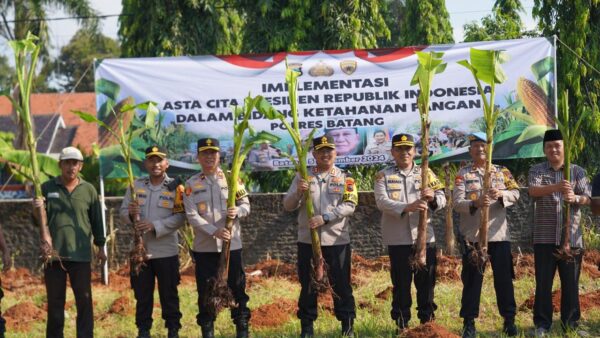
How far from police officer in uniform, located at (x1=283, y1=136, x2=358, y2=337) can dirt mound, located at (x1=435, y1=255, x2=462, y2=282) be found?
7.70 ft

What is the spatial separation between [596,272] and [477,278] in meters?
2.89

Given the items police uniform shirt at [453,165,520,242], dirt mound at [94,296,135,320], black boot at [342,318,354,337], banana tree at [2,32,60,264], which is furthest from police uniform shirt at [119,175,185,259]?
police uniform shirt at [453,165,520,242]

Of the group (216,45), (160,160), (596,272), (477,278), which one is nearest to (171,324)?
(160,160)

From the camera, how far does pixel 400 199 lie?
21.0 feet

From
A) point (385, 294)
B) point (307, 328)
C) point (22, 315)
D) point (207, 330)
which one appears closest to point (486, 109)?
point (307, 328)

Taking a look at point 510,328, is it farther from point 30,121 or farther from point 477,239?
point 30,121

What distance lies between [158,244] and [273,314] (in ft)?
4.58

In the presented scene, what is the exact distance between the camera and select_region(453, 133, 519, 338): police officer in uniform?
6.32m

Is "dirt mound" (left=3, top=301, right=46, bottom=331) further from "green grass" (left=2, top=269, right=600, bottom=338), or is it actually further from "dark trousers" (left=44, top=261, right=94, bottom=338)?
"dark trousers" (left=44, top=261, right=94, bottom=338)

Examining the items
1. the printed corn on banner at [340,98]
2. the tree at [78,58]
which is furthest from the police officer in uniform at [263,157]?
the tree at [78,58]

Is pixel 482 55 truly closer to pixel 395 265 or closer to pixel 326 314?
pixel 395 265

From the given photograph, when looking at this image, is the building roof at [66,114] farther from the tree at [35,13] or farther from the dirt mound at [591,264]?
the dirt mound at [591,264]

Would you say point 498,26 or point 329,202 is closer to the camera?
point 329,202

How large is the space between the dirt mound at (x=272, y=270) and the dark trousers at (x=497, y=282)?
302cm
